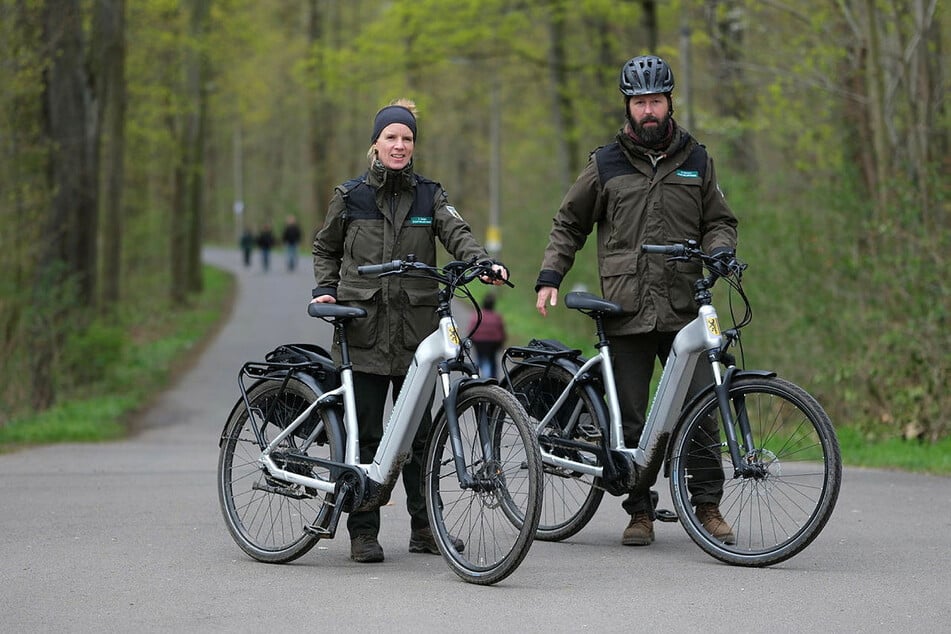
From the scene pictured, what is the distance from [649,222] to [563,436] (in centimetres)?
110

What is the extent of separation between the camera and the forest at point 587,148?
13.0 metres

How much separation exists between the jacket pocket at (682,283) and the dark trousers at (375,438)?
1262mm

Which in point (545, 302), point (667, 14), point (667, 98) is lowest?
point (545, 302)

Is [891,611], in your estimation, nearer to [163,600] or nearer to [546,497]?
[546,497]

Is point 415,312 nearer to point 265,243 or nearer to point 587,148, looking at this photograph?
point 587,148

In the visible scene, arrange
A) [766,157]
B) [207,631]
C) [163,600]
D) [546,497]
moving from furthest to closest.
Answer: [766,157] < [546,497] < [163,600] < [207,631]

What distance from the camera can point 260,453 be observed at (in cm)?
704

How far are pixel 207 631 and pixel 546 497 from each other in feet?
8.42

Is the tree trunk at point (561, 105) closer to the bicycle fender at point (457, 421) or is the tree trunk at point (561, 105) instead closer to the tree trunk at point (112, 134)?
the tree trunk at point (112, 134)

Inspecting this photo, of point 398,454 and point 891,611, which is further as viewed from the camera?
point 398,454

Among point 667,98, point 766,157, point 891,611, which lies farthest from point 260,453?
point 766,157

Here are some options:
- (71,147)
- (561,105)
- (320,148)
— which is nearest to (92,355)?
(71,147)

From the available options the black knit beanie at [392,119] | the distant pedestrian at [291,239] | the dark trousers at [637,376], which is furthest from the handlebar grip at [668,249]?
the distant pedestrian at [291,239]

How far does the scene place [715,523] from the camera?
22.0 feet
